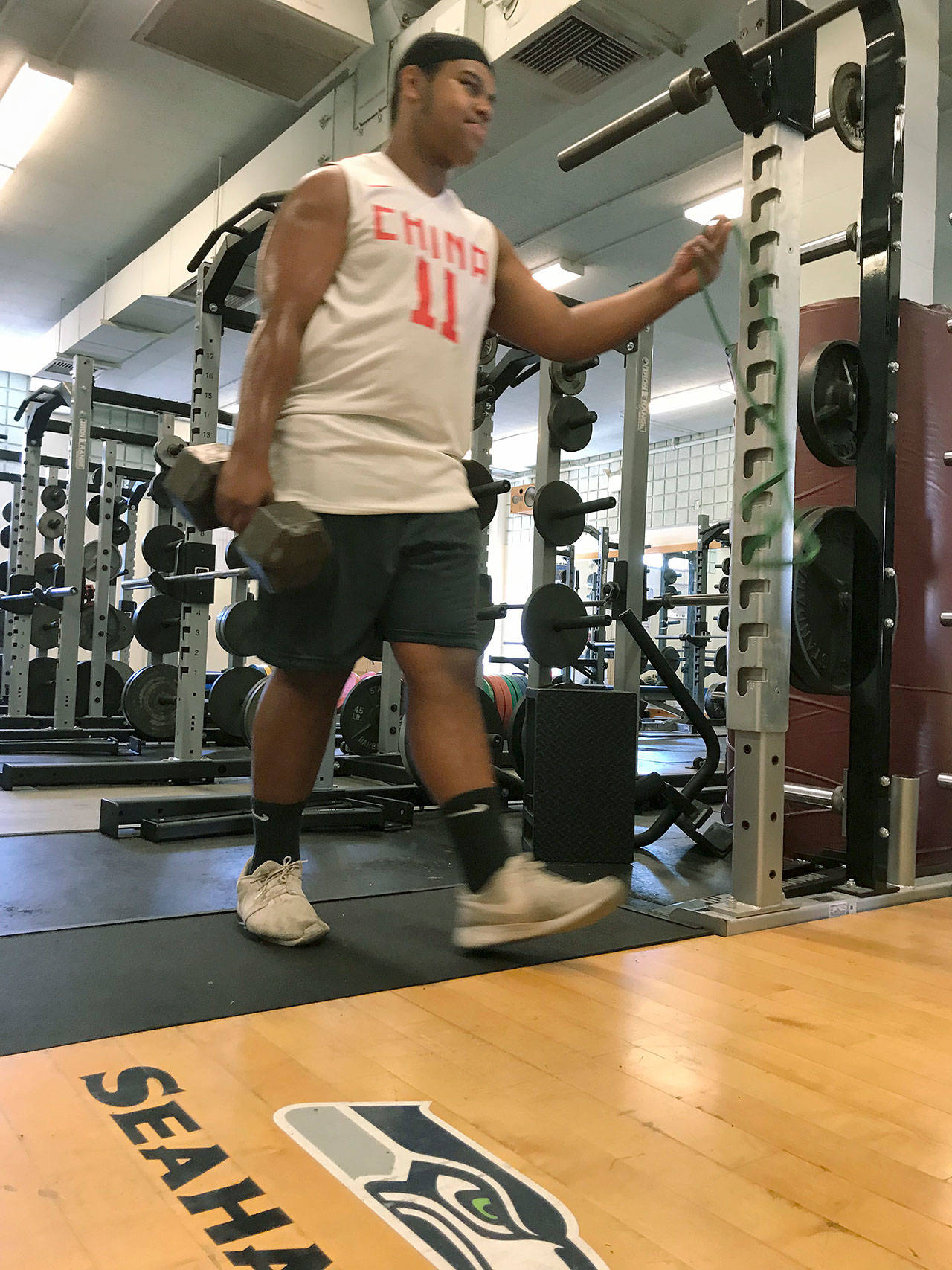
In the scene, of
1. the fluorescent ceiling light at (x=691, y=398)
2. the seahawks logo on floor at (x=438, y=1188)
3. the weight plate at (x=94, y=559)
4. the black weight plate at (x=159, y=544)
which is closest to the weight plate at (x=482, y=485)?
the black weight plate at (x=159, y=544)

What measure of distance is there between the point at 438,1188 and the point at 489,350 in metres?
3.31

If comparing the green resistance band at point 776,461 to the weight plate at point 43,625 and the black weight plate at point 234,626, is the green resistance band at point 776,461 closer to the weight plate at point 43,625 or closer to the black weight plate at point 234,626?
the black weight plate at point 234,626

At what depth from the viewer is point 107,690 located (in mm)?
6055

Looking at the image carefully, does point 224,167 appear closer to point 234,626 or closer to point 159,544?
point 159,544

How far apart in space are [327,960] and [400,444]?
0.73 meters

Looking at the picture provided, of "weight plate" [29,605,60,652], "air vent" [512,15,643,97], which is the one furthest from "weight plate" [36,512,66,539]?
"air vent" [512,15,643,97]

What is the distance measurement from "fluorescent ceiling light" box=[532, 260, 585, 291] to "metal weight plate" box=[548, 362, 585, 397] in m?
4.19

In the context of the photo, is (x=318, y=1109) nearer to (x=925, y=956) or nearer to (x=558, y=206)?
(x=925, y=956)

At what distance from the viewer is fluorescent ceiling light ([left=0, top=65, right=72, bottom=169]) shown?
498 centimetres

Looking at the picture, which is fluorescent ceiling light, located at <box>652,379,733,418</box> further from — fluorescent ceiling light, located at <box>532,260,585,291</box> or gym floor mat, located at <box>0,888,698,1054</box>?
gym floor mat, located at <box>0,888,698,1054</box>

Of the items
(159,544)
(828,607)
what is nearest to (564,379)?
(828,607)

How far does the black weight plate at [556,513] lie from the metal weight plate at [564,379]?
271 mm

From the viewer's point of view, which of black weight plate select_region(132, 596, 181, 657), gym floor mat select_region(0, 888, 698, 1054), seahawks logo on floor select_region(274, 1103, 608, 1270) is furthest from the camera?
black weight plate select_region(132, 596, 181, 657)

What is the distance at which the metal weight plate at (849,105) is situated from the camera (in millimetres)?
1914
